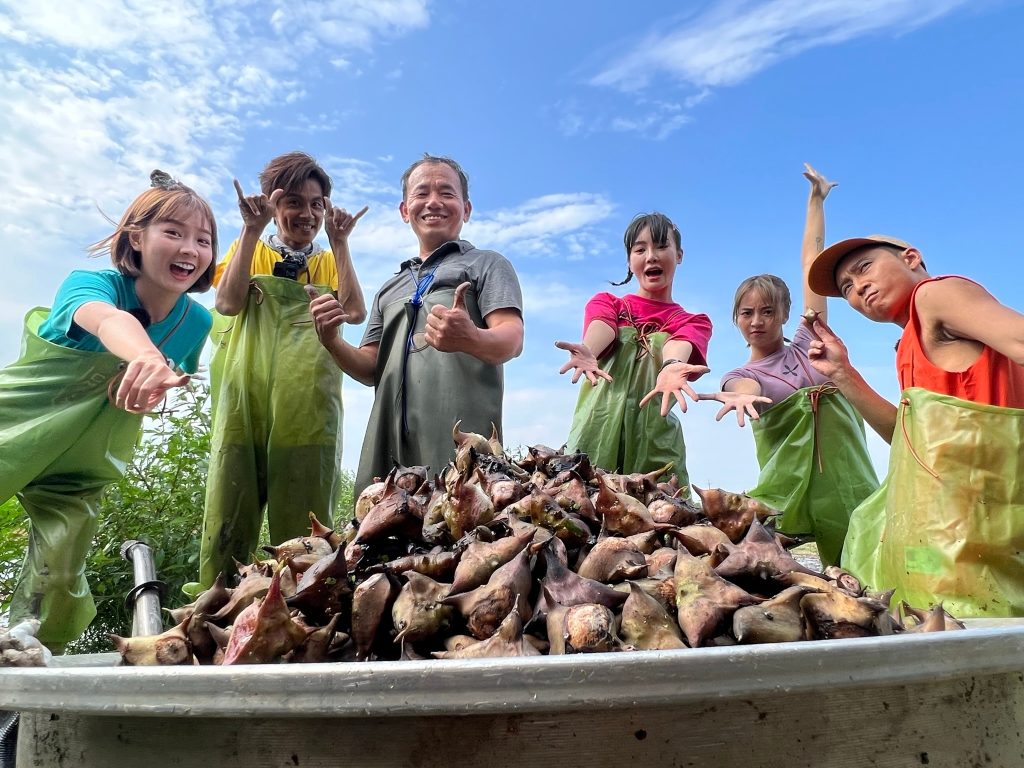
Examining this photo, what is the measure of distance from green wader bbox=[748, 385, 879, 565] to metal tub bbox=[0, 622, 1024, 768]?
2.54m

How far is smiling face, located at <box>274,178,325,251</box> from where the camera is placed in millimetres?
3094

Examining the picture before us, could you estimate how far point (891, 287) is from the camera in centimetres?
242

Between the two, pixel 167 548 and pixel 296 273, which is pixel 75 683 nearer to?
pixel 296 273

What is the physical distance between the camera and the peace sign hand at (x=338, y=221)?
280 cm

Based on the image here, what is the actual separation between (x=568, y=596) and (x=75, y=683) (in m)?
0.52

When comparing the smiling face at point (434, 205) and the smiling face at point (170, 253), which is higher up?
the smiling face at point (434, 205)

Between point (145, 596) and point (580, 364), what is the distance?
172 centimetres

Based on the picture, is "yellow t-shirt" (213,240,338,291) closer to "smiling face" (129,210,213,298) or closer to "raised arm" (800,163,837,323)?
"smiling face" (129,210,213,298)

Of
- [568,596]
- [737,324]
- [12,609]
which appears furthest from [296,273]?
[568,596]

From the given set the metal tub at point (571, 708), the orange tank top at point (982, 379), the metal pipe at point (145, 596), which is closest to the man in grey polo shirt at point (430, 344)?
the metal pipe at point (145, 596)

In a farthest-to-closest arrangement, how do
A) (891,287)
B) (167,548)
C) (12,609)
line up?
(167,548), (12,609), (891,287)

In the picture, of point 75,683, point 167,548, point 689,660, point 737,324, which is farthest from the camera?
point 167,548

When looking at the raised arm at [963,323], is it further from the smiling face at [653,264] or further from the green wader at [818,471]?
the smiling face at [653,264]

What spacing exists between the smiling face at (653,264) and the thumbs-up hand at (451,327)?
1.28 metres
